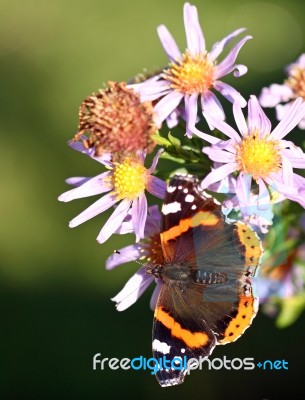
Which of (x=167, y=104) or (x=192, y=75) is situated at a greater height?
(x=192, y=75)

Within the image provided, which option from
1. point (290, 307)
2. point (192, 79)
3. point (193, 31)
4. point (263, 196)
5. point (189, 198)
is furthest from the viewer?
point (290, 307)

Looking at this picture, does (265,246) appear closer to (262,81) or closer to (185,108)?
(185,108)

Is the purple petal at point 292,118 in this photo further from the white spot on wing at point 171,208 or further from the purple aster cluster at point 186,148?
the white spot on wing at point 171,208

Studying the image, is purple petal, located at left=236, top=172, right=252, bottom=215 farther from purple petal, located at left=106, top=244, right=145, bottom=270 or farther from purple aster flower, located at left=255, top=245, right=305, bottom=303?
purple aster flower, located at left=255, top=245, right=305, bottom=303

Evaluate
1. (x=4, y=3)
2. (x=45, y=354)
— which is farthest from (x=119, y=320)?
(x=4, y=3)

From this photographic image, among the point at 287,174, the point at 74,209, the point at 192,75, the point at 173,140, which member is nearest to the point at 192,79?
the point at 192,75

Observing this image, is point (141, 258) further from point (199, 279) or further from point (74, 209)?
point (74, 209)

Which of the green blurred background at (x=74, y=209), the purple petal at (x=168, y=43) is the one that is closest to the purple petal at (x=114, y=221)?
the purple petal at (x=168, y=43)
